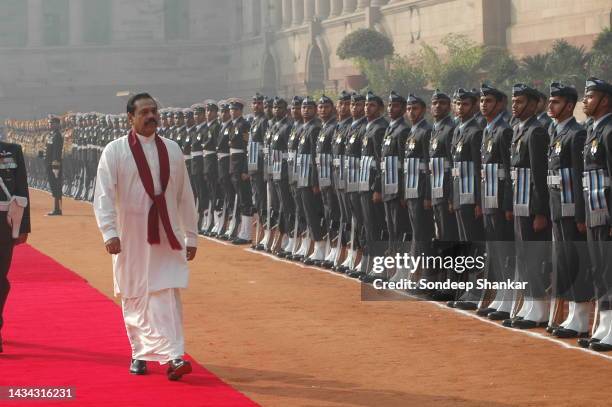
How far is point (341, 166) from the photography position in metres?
19.1

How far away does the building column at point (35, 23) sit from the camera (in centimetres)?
9350

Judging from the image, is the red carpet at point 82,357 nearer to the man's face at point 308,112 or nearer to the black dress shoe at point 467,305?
the black dress shoe at point 467,305

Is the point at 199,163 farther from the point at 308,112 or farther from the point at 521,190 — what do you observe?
the point at 521,190

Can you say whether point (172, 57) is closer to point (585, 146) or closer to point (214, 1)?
point (214, 1)

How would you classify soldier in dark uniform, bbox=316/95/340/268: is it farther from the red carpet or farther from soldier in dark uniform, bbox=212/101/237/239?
soldier in dark uniform, bbox=212/101/237/239

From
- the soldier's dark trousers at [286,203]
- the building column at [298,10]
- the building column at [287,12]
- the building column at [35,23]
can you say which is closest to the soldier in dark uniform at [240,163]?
the soldier's dark trousers at [286,203]

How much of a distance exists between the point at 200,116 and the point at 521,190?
13.5 meters

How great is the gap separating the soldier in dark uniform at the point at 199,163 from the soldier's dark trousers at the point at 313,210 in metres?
6.08

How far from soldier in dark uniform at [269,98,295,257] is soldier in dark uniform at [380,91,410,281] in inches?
179

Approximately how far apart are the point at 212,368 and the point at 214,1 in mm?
84689

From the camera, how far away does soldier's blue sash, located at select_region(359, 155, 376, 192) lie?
18.0m

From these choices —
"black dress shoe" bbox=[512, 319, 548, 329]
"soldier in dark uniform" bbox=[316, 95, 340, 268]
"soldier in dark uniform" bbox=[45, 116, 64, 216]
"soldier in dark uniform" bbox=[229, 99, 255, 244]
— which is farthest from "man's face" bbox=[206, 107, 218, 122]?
"black dress shoe" bbox=[512, 319, 548, 329]

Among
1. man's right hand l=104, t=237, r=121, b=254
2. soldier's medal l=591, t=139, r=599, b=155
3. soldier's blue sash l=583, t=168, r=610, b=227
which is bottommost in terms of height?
man's right hand l=104, t=237, r=121, b=254

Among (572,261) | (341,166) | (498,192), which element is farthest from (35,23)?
(572,261)
